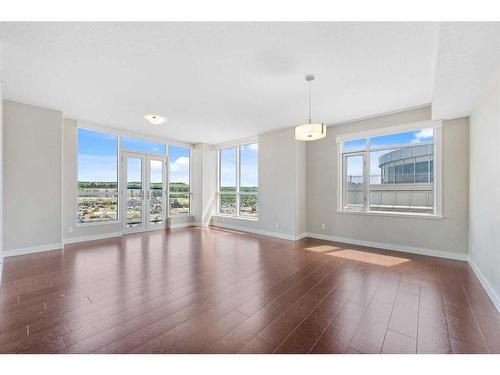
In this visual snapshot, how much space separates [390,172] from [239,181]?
4.06 metres

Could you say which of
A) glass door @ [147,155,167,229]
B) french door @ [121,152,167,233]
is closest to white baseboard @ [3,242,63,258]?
french door @ [121,152,167,233]

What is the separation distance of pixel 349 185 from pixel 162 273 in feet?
14.0

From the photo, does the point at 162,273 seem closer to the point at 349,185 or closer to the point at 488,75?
the point at 349,185

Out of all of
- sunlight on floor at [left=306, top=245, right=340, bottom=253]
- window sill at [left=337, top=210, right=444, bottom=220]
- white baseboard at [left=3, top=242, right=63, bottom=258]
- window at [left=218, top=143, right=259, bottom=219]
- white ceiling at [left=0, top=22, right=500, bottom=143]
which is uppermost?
white ceiling at [left=0, top=22, right=500, bottom=143]

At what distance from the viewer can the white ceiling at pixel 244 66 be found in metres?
2.11

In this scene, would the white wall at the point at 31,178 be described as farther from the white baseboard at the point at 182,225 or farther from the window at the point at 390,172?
the window at the point at 390,172

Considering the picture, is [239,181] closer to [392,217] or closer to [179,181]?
[179,181]

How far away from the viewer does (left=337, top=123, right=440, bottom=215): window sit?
4238mm

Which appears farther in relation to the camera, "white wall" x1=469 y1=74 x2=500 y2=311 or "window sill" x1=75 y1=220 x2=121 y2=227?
"window sill" x1=75 y1=220 x2=121 y2=227

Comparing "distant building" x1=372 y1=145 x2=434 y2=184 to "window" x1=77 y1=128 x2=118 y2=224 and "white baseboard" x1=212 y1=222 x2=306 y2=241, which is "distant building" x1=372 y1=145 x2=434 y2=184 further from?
"window" x1=77 y1=128 x2=118 y2=224

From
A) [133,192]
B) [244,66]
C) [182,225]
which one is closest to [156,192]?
[133,192]

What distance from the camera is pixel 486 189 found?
2775 mm

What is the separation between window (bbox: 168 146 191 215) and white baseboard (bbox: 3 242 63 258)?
3021mm

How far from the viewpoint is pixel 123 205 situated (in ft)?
19.5
